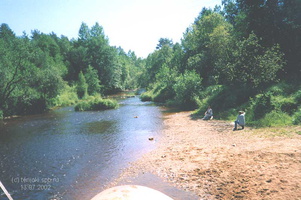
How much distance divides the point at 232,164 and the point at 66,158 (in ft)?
31.7

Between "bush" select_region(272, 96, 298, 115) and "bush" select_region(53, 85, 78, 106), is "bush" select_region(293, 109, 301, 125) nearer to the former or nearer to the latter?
"bush" select_region(272, 96, 298, 115)

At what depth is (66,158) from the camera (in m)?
12.7

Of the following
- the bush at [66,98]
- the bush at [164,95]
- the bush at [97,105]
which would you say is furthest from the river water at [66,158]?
the bush at [66,98]

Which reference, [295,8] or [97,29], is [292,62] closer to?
[295,8]

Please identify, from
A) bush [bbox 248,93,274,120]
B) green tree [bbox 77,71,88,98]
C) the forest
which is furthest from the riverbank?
green tree [bbox 77,71,88,98]

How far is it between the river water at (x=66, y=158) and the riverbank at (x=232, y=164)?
138 cm

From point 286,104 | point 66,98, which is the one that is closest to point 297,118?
point 286,104

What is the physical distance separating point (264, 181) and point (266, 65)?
12.5 meters

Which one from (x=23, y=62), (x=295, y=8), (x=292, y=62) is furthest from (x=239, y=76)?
(x=23, y=62)

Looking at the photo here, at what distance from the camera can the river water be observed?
8.98m

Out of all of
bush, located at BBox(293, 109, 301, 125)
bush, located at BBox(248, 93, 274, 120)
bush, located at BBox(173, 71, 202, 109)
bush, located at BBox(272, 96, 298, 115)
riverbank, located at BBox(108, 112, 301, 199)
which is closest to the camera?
riverbank, located at BBox(108, 112, 301, 199)

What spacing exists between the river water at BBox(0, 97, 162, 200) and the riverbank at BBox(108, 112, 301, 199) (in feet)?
4.53

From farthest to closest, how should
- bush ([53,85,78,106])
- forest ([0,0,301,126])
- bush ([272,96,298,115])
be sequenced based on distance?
bush ([53,85,78,106]) → forest ([0,0,301,126]) → bush ([272,96,298,115])

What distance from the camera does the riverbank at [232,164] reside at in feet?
23.2
